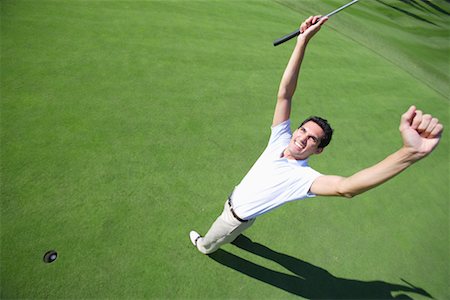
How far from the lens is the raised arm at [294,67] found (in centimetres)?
247

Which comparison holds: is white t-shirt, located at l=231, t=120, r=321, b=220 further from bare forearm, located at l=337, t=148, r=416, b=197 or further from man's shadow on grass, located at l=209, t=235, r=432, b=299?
man's shadow on grass, located at l=209, t=235, r=432, b=299

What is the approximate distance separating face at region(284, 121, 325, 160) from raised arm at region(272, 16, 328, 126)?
28 centimetres

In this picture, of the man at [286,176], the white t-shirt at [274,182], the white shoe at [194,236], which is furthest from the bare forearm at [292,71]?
the white shoe at [194,236]

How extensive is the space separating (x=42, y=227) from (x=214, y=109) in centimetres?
288

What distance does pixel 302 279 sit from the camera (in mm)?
3285

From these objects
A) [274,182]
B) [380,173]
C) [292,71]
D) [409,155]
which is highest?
[292,71]

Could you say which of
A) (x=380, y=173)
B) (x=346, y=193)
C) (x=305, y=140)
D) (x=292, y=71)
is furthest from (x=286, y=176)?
(x=292, y=71)

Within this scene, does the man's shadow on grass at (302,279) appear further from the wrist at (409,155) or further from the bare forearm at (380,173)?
the wrist at (409,155)

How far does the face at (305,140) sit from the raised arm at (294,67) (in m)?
0.28

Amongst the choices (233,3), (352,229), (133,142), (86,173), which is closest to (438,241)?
(352,229)

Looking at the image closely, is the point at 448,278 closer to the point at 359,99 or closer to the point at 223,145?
the point at 223,145

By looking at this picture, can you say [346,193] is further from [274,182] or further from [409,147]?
[274,182]

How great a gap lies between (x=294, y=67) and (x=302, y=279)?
2266 mm

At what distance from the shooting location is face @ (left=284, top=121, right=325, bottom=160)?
2.34 metres
